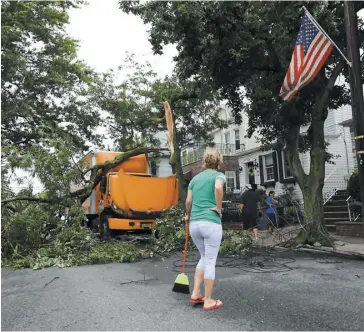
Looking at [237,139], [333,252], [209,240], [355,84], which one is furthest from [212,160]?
[237,139]

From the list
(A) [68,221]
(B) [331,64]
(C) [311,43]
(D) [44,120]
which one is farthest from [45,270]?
(D) [44,120]

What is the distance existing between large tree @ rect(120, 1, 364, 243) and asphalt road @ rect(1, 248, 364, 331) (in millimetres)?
3764

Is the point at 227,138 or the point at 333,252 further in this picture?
the point at 227,138

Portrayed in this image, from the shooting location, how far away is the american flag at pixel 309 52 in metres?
8.12

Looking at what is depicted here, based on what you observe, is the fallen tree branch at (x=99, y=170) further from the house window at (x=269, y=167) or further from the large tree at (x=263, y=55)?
the house window at (x=269, y=167)

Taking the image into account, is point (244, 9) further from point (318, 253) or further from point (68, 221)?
point (68, 221)

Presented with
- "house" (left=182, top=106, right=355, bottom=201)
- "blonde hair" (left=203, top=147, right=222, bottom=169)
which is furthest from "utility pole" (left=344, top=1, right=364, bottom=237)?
"house" (left=182, top=106, right=355, bottom=201)

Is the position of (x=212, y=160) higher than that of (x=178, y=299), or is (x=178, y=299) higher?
(x=212, y=160)

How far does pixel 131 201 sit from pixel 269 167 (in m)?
13.4

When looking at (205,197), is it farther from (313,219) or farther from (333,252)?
(313,219)

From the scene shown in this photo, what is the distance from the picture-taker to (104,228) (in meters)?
13.0

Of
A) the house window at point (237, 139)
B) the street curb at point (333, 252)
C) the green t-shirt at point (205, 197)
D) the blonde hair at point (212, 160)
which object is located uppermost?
the house window at point (237, 139)

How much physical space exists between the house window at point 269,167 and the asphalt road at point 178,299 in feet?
52.0

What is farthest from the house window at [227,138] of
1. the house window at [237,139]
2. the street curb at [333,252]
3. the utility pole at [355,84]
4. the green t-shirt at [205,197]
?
the green t-shirt at [205,197]
